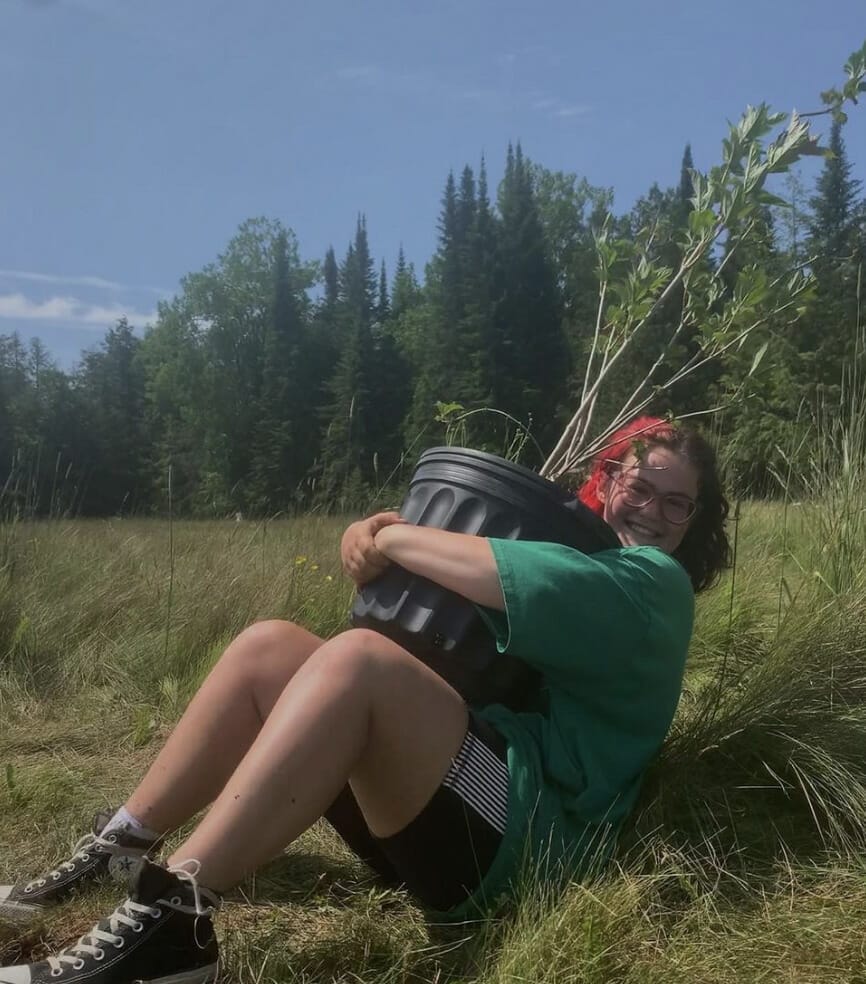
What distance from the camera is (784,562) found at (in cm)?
323

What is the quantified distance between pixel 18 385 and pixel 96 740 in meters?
28.1

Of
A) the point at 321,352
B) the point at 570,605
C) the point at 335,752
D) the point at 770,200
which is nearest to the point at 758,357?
the point at 770,200

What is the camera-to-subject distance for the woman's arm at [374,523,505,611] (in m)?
1.46

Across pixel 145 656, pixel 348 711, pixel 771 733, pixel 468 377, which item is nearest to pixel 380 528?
pixel 348 711

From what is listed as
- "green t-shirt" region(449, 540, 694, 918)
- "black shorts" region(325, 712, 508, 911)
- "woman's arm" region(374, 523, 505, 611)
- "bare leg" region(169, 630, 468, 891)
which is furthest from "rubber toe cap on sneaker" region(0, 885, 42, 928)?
"woman's arm" region(374, 523, 505, 611)

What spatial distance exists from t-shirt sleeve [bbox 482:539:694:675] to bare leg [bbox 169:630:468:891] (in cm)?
17

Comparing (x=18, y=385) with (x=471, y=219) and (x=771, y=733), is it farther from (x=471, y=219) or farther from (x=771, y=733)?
(x=771, y=733)

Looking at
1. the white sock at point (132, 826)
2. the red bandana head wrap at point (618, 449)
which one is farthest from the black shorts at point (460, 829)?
the red bandana head wrap at point (618, 449)

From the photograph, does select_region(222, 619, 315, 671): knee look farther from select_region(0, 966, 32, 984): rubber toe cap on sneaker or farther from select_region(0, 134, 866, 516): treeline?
select_region(0, 134, 866, 516): treeline

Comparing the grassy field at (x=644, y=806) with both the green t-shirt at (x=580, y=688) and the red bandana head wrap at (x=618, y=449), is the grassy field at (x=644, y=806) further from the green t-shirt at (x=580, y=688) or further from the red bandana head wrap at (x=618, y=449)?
the red bandana head wrap at (x=618, y=449)

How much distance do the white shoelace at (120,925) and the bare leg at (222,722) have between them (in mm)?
376

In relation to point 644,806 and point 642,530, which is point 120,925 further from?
point 642,530

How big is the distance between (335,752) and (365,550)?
1.34 feet

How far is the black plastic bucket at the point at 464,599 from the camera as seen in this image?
1.57 metres
